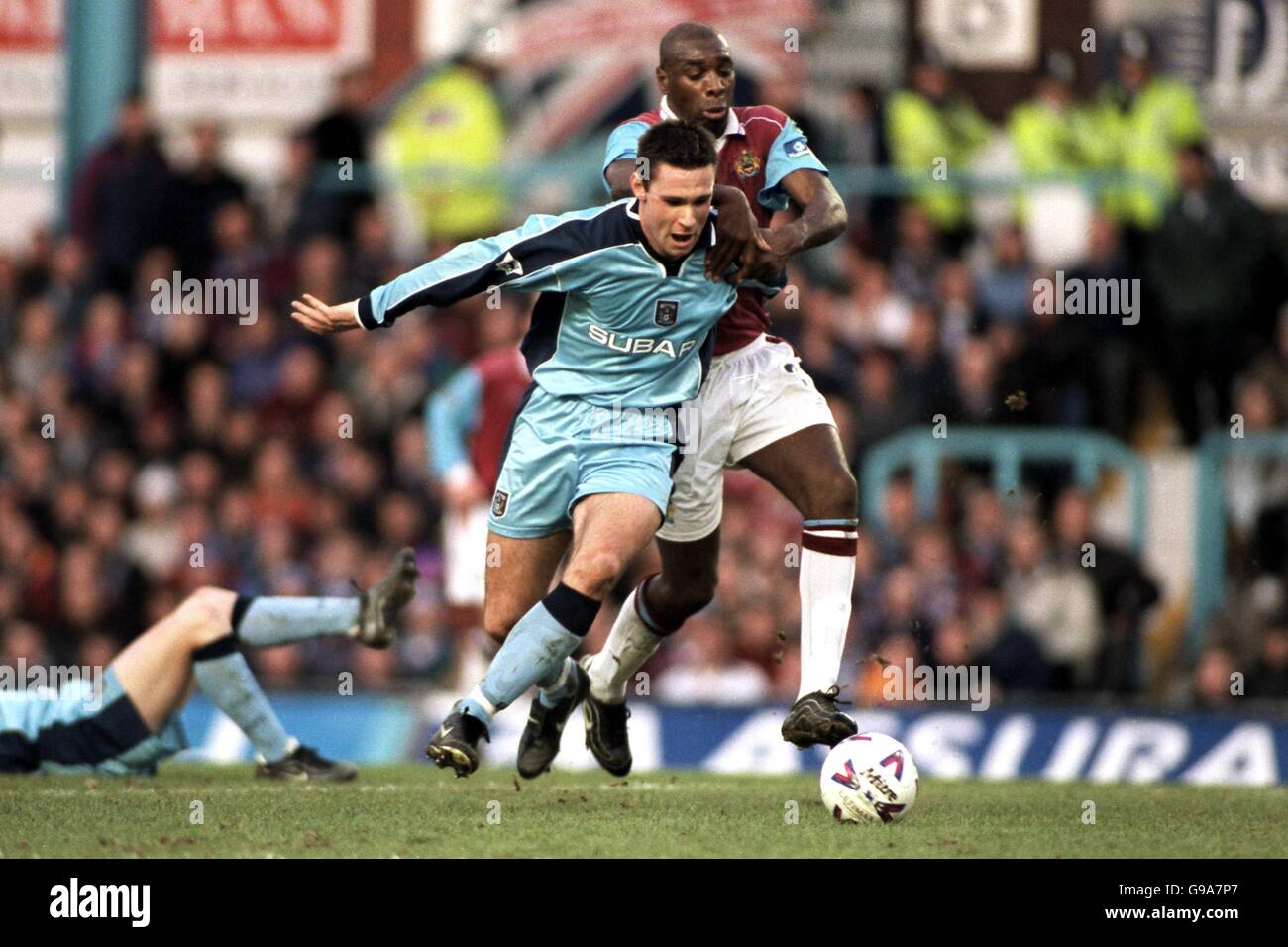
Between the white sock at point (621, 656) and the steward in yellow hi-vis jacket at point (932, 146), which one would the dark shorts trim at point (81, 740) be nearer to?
the white sock at point (621, 656)

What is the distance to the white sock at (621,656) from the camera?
8984 mm

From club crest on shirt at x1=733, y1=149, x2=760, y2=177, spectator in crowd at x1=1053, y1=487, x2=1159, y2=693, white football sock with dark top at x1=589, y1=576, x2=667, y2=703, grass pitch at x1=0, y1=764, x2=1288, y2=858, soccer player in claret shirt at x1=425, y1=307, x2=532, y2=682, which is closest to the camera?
grass pitch at x1=0, y1=764, x2=1288, y2=858

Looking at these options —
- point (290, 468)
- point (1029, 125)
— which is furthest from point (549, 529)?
point (1029, 125)

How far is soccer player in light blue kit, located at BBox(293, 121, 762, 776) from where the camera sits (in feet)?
25.4

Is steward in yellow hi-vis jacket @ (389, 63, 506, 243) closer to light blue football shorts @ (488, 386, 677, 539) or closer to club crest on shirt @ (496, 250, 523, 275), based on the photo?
light blue football shorts @ (488, 386, 677, 539)

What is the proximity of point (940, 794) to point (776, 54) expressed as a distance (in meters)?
8.22

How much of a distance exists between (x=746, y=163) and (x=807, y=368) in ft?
17.8

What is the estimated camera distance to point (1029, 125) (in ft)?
49.3

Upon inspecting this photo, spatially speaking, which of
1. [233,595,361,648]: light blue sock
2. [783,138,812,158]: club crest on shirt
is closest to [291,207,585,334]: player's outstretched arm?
[783,138,812,158]: club crest on shirt

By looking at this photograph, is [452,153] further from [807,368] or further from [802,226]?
[802,226]

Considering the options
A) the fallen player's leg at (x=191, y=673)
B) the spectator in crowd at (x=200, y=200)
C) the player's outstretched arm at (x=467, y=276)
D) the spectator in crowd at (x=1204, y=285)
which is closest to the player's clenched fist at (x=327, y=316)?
the player's outstretched arm at (x=467, y=276)

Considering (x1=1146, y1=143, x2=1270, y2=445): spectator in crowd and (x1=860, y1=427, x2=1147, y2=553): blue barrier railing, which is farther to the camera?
(x1=1146, y1=143, x2=1270, y2=445): spectator in crowd

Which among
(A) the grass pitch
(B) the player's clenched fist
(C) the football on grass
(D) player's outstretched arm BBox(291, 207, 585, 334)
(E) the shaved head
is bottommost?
(A) the grass pitch

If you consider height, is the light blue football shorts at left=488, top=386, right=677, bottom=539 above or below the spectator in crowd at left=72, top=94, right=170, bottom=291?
→ below
